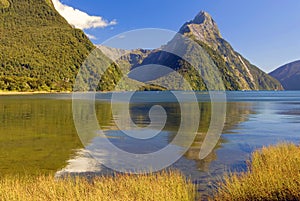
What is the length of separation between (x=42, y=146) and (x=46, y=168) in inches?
344

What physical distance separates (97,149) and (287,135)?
73.1 ft

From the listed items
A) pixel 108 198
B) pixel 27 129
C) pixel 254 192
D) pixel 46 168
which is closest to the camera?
pixel 108 198

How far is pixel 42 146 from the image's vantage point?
28.0m

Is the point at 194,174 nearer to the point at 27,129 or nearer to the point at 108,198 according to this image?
the point at 108,198

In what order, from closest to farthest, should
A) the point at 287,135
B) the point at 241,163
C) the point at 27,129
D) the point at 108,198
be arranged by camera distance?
the point at 108,198, the point at 241,163, the point at 287,135, the point at 27,129

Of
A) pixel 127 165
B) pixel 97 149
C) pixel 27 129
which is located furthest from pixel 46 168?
pixel 27 129

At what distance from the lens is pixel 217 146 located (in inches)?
1111

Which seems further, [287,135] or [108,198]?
[287,135]

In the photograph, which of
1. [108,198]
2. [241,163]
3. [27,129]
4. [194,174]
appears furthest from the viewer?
[27,129]

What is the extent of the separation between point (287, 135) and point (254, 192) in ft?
84.5

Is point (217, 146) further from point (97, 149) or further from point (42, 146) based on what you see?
point (42, 146)

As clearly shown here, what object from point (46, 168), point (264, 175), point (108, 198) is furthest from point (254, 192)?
point (46, 168)

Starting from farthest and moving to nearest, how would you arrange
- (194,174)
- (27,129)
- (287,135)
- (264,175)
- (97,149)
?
(27,129) < (287,135) < (97,149) < (194,174) < (264,175)

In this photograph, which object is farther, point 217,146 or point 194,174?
point 217,146
